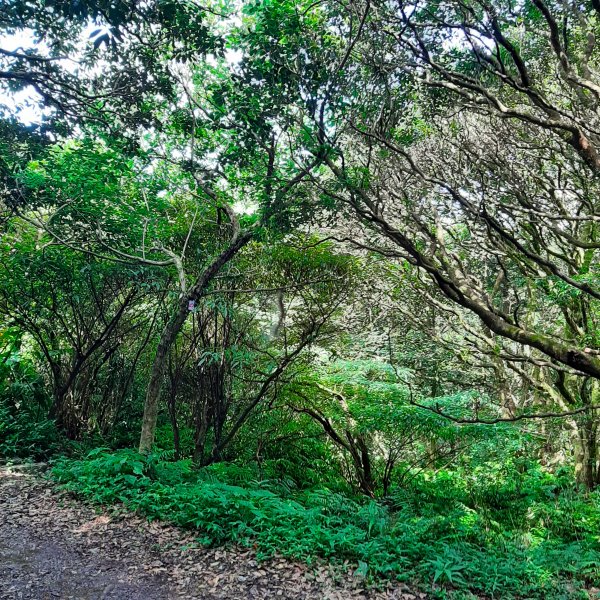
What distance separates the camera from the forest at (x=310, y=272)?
4.70m

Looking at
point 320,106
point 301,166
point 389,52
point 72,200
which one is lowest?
point 72,200

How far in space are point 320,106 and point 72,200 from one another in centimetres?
376

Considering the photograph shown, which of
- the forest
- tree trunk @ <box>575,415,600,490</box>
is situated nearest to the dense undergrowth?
the forest

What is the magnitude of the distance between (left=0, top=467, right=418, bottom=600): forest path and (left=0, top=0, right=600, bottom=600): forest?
22 centimetres

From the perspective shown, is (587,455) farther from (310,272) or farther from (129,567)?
(129,567)

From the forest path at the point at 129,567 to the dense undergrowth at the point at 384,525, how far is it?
8.2 inches

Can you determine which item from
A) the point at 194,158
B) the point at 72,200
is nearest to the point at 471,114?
the point at 194,158

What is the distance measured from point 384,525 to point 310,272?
3945 millimetres

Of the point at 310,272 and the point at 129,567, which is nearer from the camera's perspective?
the point at 129,567

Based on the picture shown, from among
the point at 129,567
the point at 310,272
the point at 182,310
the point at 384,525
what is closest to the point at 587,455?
the point at 384,525

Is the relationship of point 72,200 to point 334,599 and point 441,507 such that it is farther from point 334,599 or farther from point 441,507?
point 441,507

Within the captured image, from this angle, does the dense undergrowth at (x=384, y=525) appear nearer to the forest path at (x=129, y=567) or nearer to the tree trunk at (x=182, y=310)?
the forest path at (x=129, y=567)

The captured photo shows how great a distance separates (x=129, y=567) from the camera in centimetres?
414

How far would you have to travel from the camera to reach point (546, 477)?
7.93 metres
